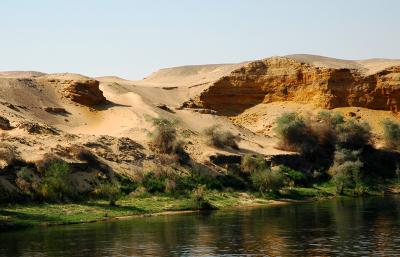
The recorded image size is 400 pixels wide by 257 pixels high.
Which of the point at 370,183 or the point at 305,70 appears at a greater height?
the point at 305,70

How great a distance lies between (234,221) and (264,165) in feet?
71.6

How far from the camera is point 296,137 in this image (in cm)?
7300

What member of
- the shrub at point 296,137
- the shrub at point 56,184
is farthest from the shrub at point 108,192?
the shrub at point 296,137

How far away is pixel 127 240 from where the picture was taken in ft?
110

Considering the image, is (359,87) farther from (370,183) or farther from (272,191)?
(272,191)

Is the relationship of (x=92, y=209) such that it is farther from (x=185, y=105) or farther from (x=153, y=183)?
(x=185, y=105)

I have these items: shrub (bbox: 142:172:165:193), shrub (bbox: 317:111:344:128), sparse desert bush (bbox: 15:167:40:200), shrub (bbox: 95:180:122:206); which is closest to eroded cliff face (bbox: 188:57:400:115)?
Answer: shrub (bbox: 317:111:344:128)

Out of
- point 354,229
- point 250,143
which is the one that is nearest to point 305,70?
point 250,143

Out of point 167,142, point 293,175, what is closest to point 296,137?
point 293,175

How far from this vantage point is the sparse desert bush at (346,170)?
2470 inches

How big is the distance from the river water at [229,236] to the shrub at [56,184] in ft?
20.8

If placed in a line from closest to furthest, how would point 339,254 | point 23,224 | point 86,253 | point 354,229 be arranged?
point 339,254, point 86,253, point 354,229, point 23,224

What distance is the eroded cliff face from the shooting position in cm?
8619

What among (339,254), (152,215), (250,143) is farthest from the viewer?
(250,143)
